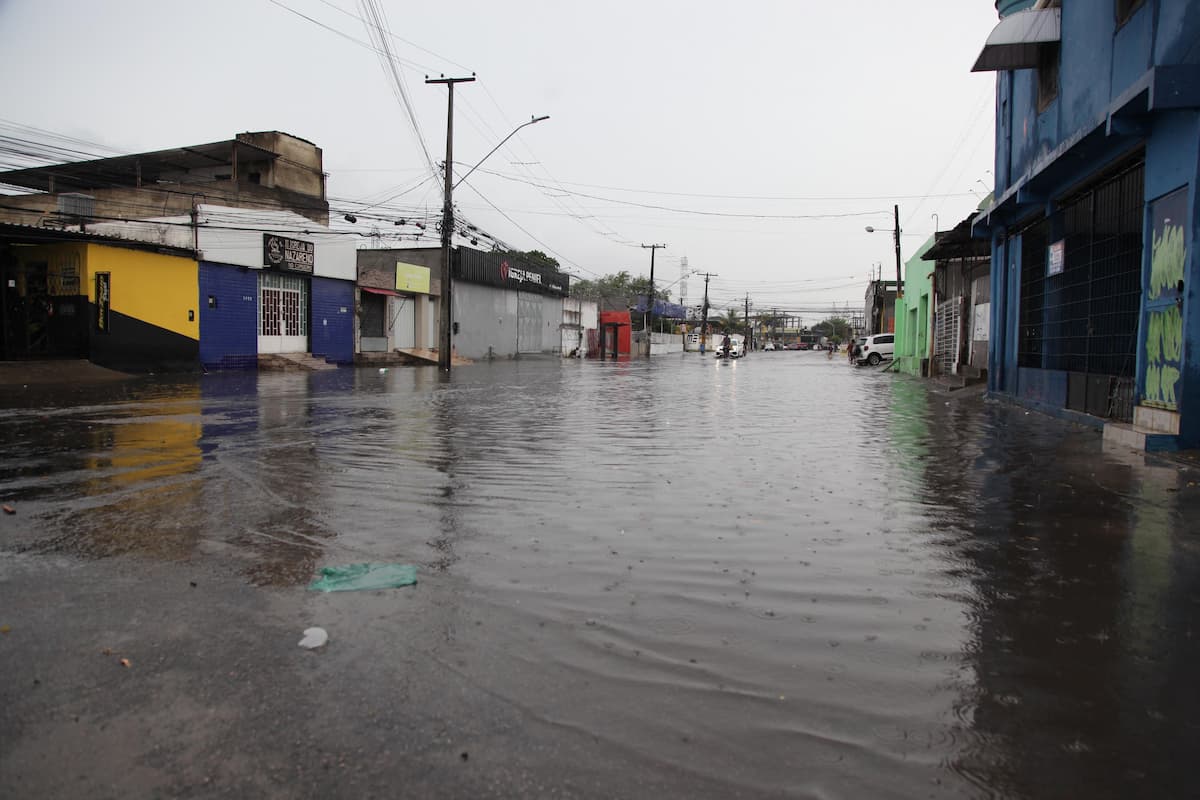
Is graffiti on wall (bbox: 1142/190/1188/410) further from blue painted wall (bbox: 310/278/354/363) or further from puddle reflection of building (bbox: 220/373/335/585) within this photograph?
blue painted wall (bbox: 310/278/354/363)

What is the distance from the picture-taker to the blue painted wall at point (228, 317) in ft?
89.4

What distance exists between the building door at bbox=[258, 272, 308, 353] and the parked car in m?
32.5

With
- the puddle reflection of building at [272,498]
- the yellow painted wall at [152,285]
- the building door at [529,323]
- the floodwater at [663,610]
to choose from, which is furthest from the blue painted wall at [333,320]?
the floodwater at [663,610]

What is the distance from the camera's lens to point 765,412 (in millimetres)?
14648

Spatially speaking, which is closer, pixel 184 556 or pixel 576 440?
pixel 184 556

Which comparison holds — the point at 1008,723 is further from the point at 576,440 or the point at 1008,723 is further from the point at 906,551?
the point at 576,440

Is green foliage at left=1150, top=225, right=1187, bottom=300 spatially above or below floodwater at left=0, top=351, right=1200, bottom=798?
above

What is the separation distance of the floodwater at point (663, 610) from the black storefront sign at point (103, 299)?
56.5 feet

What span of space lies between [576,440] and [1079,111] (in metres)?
9.58

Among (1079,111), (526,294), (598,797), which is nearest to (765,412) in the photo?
(1079,111)

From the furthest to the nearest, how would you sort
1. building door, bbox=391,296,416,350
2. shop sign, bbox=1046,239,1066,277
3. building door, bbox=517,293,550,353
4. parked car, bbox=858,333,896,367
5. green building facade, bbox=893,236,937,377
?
building door, bbox=517,293,550,353 → parked car, bbox=858,333,896,367 → building door, bbox=391,296,416,350 → green building facade, bbox=893,236,937,377 → shop sign, bbox=1046,239,1066,277

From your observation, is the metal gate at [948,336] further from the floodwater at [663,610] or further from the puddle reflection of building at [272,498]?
the puddle reflection of building at [272,498]

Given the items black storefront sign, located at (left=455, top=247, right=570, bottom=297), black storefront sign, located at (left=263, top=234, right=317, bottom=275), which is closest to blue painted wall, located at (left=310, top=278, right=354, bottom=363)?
black storefront sign, located at (left=263, top=234, right=317, bottom=275)

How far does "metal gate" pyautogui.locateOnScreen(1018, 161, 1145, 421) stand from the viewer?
11156 millimetres
